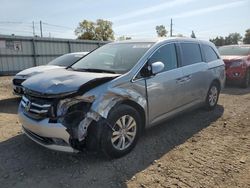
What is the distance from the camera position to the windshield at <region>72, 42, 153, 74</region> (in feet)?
13.8

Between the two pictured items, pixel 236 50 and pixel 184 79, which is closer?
pixel 184 79

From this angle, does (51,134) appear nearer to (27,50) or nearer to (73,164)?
(73,164)

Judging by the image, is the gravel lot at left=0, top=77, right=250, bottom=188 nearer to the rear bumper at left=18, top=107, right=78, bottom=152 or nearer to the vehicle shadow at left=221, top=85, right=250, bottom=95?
the rear bumper at left=18, top=107, right=78, bottom=152

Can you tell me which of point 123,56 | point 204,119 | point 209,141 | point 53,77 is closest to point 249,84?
point 204,119

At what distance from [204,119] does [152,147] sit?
1.93 metres

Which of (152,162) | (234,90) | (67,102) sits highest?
(67,102)

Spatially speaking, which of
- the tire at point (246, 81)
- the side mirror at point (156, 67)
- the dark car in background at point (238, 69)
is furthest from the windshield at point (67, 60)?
the tire at point (246, 81)

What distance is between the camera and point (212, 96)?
20.2ft

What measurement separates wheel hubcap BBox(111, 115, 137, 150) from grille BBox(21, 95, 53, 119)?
0.91m

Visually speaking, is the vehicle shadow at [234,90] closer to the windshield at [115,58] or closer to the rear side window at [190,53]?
the rear side window at [190,53]

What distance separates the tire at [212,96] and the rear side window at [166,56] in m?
1.61

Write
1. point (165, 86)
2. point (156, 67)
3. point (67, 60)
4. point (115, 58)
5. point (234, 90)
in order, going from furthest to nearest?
1. point (234, 90)
2. point (67, 60)
3. point (115, 58)
4. point (165, 86)
5. point (156, 67)

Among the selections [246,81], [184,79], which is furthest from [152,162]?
[246,81]

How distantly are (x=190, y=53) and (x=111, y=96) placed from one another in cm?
244
